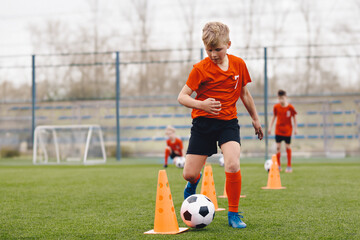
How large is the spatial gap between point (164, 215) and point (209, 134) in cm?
80

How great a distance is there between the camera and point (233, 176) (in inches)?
171

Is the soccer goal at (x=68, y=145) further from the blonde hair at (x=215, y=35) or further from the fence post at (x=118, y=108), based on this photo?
the blonde hair at (x=215, y=35)

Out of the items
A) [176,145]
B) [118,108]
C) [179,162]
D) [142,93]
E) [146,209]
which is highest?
[142,93]

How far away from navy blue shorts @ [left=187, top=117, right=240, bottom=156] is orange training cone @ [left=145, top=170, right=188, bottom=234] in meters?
0.40

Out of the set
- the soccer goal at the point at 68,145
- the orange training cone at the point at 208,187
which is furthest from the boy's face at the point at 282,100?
the soccer goal at the point at 68,145

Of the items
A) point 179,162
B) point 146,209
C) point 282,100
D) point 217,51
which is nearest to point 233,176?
point 217,51

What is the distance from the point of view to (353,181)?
27.9 feet

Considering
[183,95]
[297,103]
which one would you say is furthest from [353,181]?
[297,103]

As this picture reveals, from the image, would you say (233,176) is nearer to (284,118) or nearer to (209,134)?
(209,134)

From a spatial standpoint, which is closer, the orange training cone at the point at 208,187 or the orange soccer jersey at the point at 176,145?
the orange training cone at the point at 208,187

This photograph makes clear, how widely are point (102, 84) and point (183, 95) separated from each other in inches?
533

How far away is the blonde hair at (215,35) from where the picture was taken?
419 cm

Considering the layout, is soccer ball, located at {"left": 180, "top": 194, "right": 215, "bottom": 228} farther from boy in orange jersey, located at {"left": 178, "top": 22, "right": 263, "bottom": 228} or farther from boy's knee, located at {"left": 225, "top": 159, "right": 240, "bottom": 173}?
boy's knee, located at {"left": 225, "top": 159, "right": 240, "bottom": 173}

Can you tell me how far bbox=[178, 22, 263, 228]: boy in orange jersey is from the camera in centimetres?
429
